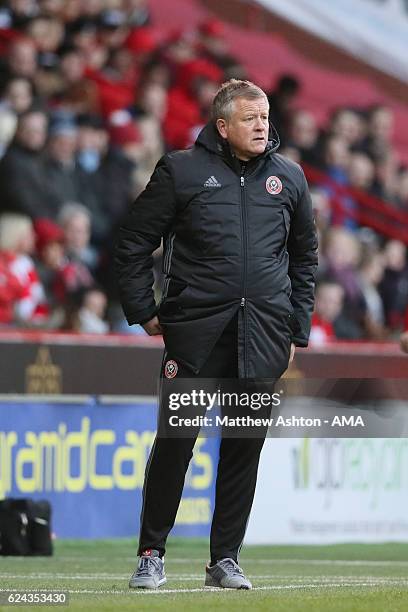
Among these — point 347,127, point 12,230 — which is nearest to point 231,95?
point 12,230

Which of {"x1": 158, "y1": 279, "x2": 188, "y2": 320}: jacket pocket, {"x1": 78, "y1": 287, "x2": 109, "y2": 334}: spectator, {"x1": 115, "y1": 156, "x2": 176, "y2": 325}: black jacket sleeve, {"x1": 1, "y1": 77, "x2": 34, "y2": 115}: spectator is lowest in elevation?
{"x1": 78, "y1": 287, "x2": 109, "y2": 334}: spectator

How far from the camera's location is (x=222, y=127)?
6555mm

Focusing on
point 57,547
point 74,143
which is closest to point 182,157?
point 57,547

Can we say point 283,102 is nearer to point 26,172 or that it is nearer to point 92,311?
point 26,172

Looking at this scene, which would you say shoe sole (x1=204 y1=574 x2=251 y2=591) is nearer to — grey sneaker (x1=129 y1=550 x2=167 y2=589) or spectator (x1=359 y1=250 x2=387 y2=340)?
grey sneaker (x1=129 y1=550 x2=167 y2=589)

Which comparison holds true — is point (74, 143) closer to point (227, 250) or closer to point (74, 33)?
point (74, 33)

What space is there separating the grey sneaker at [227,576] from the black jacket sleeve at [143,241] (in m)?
1.05

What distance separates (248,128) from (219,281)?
0.64 meters

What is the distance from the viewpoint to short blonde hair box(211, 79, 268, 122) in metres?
6.52

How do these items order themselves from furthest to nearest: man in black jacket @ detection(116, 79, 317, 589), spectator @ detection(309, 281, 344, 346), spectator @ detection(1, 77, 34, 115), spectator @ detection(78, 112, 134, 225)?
spectator @ detection(78, 112, 134, 225)
spectator @ detection(309, 281, 344, 346)
spectator @ detection(1, 77, 34, 115)
man in black jacket @ detection(116, 79, 317, 589)

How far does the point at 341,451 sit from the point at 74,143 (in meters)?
3.98

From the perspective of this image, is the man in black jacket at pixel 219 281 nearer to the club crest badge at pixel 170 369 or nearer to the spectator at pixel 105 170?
the club crest badge at pixel 170 369

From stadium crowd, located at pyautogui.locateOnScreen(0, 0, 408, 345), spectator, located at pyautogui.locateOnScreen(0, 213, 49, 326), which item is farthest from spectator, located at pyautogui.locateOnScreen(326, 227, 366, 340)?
spectator, located at pyautogui.locateOnScreen(0, 213, 49, 326)

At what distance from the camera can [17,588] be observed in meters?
6.50
